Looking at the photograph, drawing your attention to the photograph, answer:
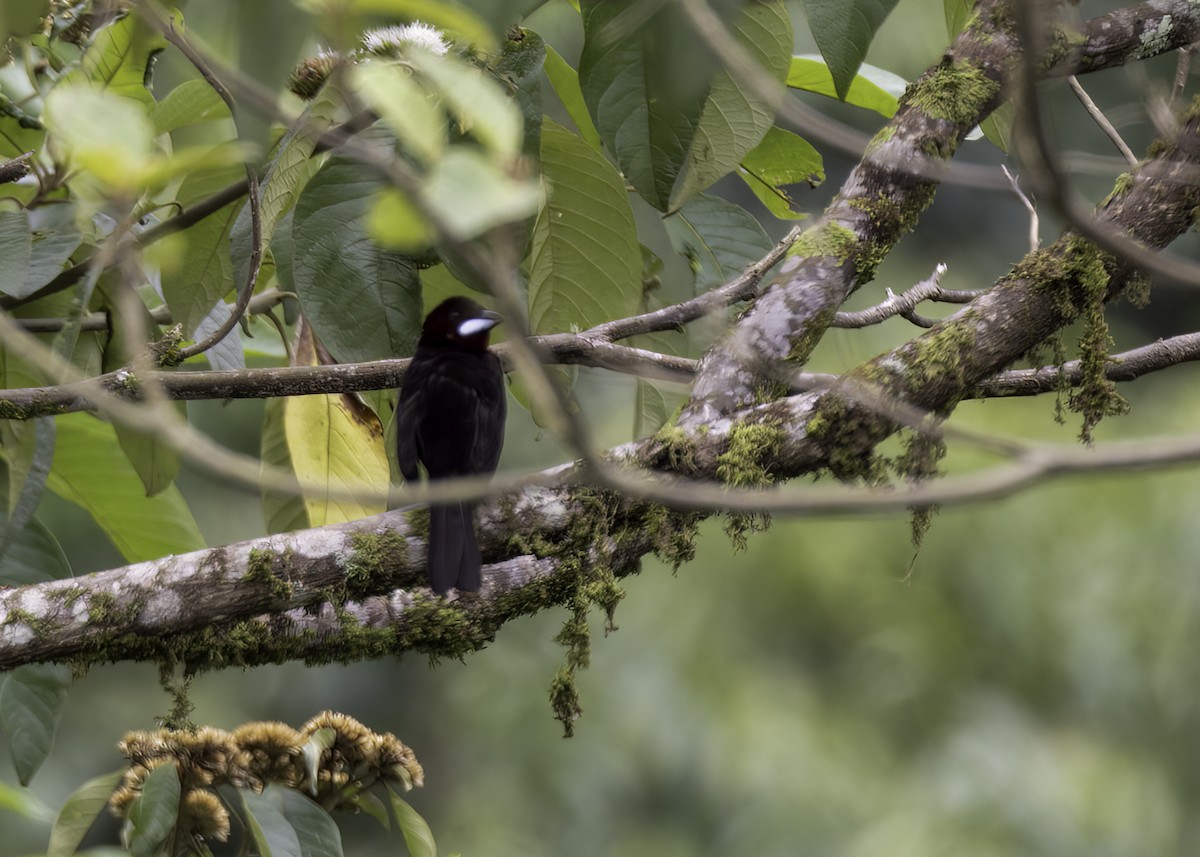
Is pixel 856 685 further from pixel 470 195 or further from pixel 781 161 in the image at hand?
pixel 470 195

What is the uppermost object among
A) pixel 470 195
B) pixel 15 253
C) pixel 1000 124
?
pixel 1000 124

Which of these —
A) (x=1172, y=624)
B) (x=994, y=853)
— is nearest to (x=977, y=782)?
(x=994, y=853)

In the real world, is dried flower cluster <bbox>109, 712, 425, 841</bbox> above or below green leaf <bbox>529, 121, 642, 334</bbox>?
below

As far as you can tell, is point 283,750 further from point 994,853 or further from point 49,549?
point 994,853

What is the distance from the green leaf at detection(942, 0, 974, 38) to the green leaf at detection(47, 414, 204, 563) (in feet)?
5.83

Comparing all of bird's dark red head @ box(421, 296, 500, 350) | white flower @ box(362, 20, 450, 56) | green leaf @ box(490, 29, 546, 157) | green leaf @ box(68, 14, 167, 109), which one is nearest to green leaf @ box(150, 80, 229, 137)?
green leaf @ box(68, 14, 167, 109)

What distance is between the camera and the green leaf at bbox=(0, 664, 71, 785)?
2.09 metres

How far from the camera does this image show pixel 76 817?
77.0 inches

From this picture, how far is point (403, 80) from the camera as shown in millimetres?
707

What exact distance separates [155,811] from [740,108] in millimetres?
1358

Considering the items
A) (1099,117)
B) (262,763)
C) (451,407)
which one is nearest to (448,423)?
(451,407)

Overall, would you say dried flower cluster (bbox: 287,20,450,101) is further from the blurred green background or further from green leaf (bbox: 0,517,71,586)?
the blurred green background

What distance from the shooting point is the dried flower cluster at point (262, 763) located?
1915mm

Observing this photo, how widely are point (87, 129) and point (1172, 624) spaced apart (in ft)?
35.5
